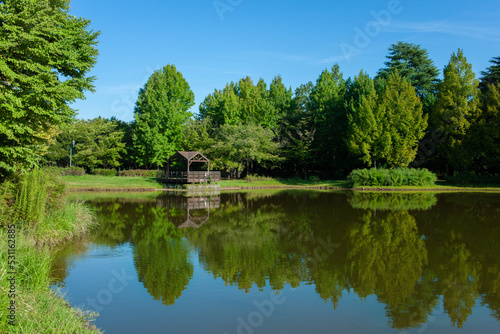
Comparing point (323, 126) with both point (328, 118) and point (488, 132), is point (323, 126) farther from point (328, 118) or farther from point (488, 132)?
point (488, 132)

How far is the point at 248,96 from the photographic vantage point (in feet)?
162

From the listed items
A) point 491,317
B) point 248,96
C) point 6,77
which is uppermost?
point 248,96

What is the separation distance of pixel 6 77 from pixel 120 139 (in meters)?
36.7

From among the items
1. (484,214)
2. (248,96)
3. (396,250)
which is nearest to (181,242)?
(396,250)

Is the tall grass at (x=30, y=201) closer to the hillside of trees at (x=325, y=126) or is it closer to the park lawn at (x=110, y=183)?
the park lawn at (x=110, y=183)

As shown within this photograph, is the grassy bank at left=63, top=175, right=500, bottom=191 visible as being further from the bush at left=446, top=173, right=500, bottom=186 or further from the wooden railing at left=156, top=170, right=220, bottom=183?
the wooden railing at left=156, top=170, right=220, bottom=183

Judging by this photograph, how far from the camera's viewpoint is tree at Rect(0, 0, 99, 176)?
33.2 ft

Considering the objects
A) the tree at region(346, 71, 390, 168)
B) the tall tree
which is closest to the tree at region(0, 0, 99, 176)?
the tree at region(346, 71, 390, 168)

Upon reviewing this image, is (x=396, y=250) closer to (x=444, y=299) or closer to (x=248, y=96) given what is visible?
(x=444, y=299)

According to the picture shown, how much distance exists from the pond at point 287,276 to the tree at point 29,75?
138 inches

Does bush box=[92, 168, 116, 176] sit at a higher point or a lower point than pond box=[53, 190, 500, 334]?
higher

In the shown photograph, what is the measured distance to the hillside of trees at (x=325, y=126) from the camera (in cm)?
3753

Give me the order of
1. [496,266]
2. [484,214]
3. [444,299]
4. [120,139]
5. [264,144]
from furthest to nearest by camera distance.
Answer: [120,139], [264,144], [484,214], [496,266], [444,299]

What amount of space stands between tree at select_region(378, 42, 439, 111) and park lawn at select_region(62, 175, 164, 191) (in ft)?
96.4
